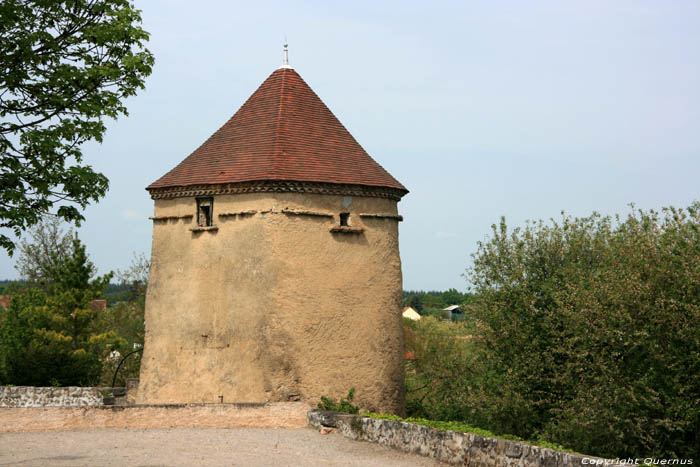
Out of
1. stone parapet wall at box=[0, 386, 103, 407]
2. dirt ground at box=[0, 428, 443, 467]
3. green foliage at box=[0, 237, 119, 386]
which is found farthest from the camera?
green foliage at box=[0, 237, 119, 386]

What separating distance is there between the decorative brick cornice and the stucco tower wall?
14 cm

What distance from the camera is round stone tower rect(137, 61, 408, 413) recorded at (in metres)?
18.8

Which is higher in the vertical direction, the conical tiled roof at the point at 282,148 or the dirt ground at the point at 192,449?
the conical tiled roof at the point at 282,148

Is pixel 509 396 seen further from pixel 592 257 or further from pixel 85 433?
pixel 85 433

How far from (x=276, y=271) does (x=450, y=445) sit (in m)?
7.21

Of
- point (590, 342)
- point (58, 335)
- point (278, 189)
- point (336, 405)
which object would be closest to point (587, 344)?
point (590, 342)

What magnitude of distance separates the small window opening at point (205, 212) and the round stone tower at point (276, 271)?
27 millimetres

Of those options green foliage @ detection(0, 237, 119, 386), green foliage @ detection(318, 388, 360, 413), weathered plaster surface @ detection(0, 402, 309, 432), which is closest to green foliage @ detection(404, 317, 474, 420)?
green foliage @ detection(318, 388, 360, 413)

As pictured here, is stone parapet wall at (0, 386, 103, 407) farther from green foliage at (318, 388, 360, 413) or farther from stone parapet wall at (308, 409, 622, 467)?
stone parapet wall at (308, 409, 622, 467)

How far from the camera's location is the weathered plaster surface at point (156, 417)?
613 inches

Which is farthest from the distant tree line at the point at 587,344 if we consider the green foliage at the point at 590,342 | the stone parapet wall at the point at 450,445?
the stone parapet wall at the point at 450,445

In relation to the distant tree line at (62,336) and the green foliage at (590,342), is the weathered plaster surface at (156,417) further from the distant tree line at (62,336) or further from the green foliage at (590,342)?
the distant tree line at (62,336)

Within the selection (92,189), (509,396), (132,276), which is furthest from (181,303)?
(132,276)

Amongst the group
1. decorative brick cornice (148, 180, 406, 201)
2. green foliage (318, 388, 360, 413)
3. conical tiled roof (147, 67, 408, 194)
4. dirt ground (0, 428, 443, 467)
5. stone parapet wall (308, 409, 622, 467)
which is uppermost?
conical tiled roof (147, 67, 408, 194)
